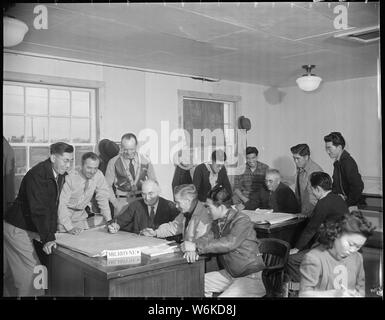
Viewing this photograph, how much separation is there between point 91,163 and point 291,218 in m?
1.27

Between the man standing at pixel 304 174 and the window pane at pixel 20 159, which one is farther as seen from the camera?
the man standing at pixel 304 174

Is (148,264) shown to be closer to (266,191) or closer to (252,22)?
(266,191)

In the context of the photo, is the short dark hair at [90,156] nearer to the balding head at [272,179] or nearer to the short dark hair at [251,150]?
the short dark hair at [251,150]

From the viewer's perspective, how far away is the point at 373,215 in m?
2.28

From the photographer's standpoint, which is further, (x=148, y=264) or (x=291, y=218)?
(x=291, y=218)

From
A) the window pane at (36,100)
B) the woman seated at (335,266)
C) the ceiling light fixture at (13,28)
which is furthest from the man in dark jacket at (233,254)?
the ceiling light fixture at (13,28)

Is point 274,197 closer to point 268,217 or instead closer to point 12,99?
point 268,217

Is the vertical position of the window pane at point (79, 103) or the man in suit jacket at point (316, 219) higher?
the window pane at point (79, 103)

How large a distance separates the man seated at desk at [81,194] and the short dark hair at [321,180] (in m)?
1.26

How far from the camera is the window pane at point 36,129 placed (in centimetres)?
230

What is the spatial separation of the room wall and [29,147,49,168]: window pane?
13.4 inches
